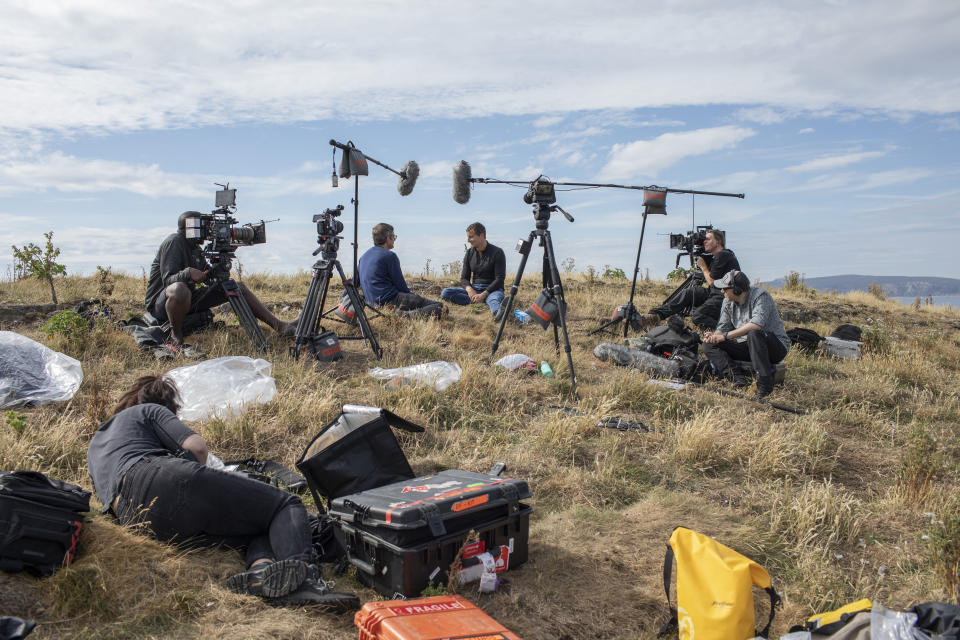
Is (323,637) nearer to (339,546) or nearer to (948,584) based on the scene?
(339,546)

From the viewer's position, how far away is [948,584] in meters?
2.97

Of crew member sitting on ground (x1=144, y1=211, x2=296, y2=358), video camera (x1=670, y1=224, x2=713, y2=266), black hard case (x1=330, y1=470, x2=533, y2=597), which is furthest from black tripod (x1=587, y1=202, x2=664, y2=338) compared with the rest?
black hard case (x1=330, y1=470, x2=533, y2=597)

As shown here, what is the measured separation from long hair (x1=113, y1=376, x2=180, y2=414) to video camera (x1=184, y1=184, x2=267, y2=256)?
326 centimetres

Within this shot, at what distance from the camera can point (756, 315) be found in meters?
6.52

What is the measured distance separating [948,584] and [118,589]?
370cm

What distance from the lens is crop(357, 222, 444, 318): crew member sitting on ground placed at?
870cm

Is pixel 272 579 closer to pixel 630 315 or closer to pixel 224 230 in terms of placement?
pixel 224 230

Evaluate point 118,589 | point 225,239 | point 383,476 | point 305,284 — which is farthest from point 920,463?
point 305,284

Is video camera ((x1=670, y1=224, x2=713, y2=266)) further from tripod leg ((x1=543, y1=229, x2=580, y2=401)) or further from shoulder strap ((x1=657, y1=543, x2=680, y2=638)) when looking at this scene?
shoulder strap ((x1=657, y1=543, x2=680, y2=638))

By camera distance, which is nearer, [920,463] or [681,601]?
[681,601]

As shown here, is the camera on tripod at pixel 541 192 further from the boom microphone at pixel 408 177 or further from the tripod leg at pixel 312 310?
the boom microphone at pixel 408 177

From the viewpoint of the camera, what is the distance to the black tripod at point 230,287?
6.79m

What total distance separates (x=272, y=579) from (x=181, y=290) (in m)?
4.43

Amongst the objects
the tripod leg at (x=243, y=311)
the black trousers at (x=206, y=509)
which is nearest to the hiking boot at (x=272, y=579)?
the black trousers at (x=206, y=509)
